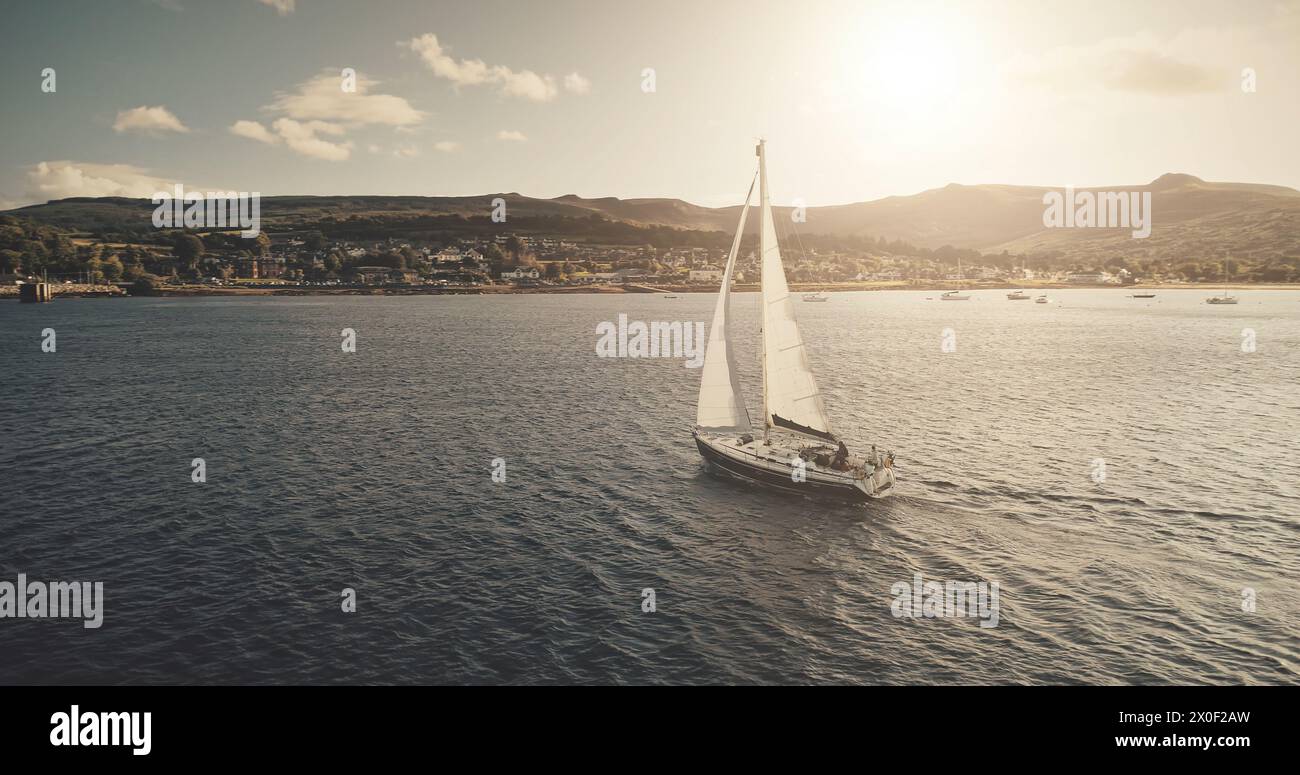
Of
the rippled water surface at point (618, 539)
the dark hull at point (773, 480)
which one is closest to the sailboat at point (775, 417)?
the dark hull at point (773, 480)

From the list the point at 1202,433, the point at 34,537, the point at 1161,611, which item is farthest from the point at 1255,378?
the point at 34,537

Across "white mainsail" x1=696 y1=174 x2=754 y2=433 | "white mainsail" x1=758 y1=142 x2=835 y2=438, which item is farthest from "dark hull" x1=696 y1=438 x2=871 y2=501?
"white mainsail" x1=758 y1=142 x2=835 y2=438

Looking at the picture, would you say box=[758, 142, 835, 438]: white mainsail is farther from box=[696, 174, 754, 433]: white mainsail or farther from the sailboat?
box=[696, 174, 754, 433]: white mainsail

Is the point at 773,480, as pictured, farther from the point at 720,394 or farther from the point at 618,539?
the point at 618,539

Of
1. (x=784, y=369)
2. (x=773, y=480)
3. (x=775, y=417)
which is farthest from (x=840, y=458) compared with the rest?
(x=784, y=369)

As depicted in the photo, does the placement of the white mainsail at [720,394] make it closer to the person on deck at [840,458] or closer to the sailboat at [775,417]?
the sailboat at [775,417]
